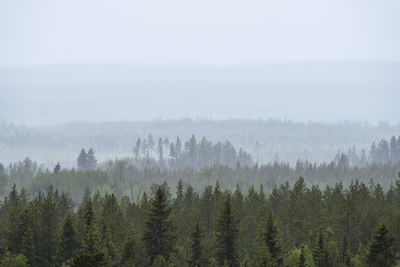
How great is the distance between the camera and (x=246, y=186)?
18800 cm

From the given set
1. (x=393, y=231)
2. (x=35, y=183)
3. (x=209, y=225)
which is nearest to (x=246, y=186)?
(x=35, y=183)

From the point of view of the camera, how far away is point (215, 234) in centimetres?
7062

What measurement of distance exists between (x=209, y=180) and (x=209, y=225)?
351 ft

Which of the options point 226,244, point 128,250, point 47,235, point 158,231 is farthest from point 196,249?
point 47,235

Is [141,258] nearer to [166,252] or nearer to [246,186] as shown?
[166,252]

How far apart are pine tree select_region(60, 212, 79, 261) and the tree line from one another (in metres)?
0.10

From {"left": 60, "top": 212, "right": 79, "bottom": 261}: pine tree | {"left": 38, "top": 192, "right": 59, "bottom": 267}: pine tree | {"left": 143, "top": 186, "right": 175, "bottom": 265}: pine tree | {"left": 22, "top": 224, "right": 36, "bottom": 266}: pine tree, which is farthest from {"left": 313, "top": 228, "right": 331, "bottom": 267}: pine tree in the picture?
{"left": 22, "top": 224, "right": 36, "bottom": 266}: pine tree

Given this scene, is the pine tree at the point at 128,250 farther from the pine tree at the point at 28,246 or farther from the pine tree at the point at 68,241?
the pine tree at the point at 28,246

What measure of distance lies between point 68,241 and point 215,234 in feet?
49.9

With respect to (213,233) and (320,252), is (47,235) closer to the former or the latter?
(213,233)

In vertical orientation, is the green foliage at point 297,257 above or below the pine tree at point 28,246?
below

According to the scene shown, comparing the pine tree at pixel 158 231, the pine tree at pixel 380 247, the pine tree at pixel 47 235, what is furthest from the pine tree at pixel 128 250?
the pine tree at pixel 380 247

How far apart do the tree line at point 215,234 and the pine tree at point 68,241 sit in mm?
102

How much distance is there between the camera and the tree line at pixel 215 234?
2625 inches
